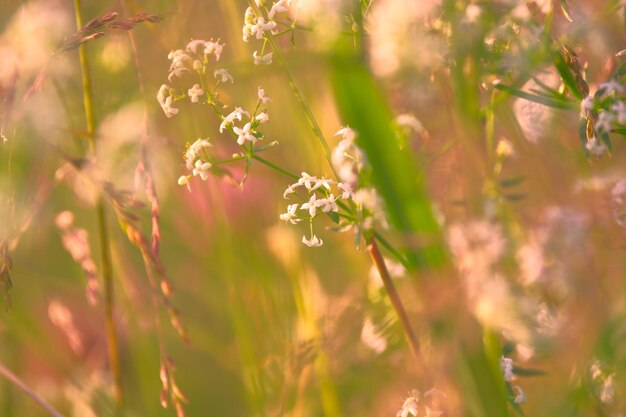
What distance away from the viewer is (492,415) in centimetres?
52

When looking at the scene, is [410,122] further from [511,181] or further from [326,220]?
[326,220]

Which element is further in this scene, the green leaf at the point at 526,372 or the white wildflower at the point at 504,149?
the white wildflower at the point at 504,149

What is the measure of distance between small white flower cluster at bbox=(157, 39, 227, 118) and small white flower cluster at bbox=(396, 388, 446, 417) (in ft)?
1.26

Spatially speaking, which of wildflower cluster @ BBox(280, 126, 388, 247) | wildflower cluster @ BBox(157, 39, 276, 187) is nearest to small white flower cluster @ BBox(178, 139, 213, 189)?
wildflower cluster @ BBox(157, 39, 276, 187)

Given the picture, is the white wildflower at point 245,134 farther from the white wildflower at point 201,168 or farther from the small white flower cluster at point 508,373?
the small white flower cluster at point 508,373

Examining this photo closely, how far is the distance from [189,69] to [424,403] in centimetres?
46

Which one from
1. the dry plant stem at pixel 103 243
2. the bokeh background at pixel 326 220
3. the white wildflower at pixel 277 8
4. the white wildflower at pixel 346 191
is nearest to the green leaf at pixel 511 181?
→ the bokeh background at pixel 326 220

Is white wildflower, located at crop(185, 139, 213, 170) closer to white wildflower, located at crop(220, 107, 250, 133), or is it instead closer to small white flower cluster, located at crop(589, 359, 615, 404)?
white wildflower, located at crop(220, 107, 250, 133)

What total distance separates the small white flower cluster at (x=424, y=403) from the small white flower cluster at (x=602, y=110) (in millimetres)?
273

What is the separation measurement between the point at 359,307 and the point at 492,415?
0.20m

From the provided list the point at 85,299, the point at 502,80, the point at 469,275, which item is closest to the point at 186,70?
the point at 502,80

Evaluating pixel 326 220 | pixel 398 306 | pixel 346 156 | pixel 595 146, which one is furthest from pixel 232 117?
pixel 326 220

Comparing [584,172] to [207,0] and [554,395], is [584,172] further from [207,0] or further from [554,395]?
[207,0]

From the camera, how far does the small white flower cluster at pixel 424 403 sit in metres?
0.71
